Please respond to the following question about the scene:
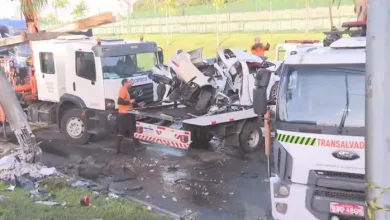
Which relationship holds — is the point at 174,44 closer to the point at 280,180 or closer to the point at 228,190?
the point at 228,190

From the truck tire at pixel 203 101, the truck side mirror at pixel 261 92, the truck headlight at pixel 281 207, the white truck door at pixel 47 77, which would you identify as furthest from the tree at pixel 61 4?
the truck headlight at pixel 281 207

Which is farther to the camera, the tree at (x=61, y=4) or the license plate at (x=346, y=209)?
the tree at (x=61, y=4)

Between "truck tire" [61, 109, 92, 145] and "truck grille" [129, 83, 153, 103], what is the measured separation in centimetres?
143

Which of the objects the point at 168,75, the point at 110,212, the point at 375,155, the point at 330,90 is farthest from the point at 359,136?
the point at 168,75

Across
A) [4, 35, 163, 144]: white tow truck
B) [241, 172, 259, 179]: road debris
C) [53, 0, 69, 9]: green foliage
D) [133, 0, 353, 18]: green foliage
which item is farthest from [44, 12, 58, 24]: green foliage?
[241, 172, 259, 179]: road debris

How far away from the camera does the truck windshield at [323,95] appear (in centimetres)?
548

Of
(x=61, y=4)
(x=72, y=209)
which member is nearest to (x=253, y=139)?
(x=72, y=209)

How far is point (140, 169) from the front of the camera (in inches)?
408

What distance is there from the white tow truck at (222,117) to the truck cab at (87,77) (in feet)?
2.81

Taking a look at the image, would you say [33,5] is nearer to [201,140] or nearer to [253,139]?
[201,140]

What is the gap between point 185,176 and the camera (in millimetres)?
9789

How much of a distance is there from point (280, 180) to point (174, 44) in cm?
3353

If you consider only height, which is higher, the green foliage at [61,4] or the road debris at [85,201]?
the green foliage at [61,4]

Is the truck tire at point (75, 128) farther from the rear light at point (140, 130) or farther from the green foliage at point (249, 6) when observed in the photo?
the green foliage at point (249, 6)
